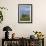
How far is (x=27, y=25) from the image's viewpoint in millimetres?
4332

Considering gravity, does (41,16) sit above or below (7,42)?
above

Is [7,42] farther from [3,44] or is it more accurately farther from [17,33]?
[17,33]

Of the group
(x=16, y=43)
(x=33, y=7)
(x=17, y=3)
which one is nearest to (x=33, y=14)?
(x=33, y=7)

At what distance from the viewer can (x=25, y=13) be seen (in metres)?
4.32

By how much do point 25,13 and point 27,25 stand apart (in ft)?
1.14

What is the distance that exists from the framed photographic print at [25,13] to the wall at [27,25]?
0.28 feet

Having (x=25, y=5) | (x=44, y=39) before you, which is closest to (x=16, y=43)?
(x=44, y=39)

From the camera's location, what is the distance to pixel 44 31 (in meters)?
4.32

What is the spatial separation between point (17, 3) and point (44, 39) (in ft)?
4.18

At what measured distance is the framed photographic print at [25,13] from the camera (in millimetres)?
4309

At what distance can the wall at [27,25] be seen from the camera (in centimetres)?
432

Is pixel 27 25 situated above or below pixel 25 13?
below

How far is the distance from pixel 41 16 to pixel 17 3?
78cm

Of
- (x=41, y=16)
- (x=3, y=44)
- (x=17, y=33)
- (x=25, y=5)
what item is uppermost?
(x=25, y=5)
